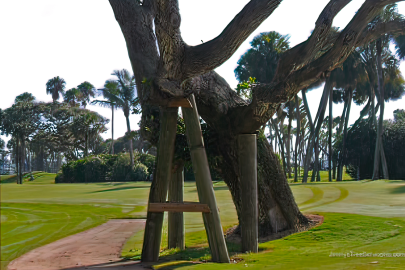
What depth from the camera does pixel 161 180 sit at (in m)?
7.81

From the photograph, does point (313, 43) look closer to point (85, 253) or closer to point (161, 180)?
point (161, 180)

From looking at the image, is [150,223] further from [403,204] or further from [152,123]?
[403,204]

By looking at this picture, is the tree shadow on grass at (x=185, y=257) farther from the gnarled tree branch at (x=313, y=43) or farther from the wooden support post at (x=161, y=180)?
the gnarled tree branch at (x=313, y=43)

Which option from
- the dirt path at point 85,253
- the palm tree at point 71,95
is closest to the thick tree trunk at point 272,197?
the dirt path at point 85,253

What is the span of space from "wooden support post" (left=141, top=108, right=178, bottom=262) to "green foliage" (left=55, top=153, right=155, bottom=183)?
117 feet

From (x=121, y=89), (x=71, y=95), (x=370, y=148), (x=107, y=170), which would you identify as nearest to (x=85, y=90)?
(x=71, y=95)

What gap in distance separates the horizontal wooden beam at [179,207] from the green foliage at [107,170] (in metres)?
36.0

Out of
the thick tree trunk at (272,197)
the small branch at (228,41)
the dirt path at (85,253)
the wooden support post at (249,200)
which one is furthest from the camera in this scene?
the thick tree trunk at (272,197)

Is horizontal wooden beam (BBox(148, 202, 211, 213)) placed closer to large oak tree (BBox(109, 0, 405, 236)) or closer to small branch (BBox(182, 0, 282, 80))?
large oak tree (BBox(109, 0, 405, 236))

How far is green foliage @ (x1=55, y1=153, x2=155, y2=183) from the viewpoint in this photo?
43.6 m

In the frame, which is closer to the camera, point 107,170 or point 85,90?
point 107,170

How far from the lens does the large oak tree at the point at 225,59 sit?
741 cm

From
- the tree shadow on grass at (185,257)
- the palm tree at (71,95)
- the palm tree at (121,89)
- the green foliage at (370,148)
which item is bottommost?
the tree shadow on grass at (185,257)

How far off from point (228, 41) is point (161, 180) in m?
2.79
